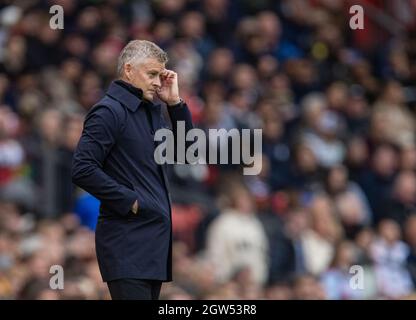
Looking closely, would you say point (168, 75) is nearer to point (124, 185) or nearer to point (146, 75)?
Result: point (146, 75)

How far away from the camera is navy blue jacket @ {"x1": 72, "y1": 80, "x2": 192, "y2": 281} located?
660 cm

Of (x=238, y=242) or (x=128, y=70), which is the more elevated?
(x=128, y=70)

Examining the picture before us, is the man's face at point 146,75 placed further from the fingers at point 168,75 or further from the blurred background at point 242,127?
the blurred background at point 242,127

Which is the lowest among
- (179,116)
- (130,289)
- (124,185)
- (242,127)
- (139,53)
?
(130,289)

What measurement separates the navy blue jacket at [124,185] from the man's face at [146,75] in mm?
38

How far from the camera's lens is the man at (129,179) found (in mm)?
6609

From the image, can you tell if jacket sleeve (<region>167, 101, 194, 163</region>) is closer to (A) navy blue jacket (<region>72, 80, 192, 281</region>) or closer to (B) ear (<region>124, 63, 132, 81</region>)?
(A) navy blue jacket (<region>72, 80, 192, 281</region>)

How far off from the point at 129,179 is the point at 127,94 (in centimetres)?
42

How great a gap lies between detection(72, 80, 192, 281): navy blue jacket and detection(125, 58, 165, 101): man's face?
0.04 meters

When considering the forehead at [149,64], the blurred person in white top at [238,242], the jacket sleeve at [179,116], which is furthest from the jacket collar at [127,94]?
the blurred person in white top at [238,242]

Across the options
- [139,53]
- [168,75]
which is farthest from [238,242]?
[139,53]

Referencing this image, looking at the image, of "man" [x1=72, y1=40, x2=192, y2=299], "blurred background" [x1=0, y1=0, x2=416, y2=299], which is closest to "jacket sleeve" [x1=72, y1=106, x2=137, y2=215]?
"man" [x1=72, y1=40, x2=192, y2=299]

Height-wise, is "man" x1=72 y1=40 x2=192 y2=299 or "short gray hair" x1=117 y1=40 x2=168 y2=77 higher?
"short gray hair" x1=117 y1=40 x2=168 y2=77

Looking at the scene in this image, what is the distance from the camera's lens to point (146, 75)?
681cm
